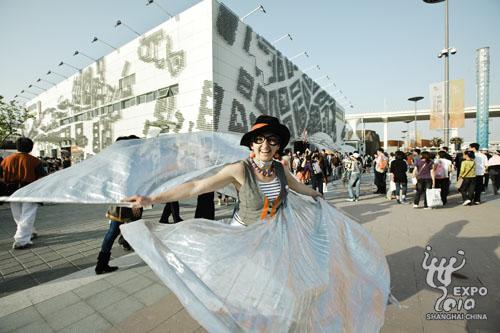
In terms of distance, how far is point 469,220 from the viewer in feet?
19.9

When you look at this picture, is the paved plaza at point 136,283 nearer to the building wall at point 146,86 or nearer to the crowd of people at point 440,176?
the crowd of people at point 440,176

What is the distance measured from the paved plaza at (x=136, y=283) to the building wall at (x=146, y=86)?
1552 cm

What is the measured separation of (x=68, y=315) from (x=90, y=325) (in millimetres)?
372

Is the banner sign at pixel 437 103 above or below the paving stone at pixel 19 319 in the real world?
above

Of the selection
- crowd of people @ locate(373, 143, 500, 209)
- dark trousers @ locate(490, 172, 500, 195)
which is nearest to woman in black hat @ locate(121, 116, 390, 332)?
crowd of people @ locate(373, 143, 500, 209)

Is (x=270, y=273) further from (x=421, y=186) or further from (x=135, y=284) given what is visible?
(x=421, y=186)

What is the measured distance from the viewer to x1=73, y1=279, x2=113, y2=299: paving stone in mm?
2961

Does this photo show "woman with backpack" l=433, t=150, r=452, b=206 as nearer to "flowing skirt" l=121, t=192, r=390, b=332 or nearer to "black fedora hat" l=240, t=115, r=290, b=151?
"flowing skirt" l=121, t=192, r=390, b=332

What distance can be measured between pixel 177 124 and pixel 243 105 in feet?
19.1

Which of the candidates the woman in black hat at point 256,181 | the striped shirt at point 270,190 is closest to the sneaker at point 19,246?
the woman in black hat at point 256,181

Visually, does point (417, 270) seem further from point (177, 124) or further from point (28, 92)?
point (28, 92)

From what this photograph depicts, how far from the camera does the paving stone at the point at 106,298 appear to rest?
9.00 feet

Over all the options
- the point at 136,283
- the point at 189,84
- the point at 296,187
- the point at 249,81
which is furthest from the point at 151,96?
the point at 296,187

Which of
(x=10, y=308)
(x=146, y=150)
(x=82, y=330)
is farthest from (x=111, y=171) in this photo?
(x=10, y=308)
